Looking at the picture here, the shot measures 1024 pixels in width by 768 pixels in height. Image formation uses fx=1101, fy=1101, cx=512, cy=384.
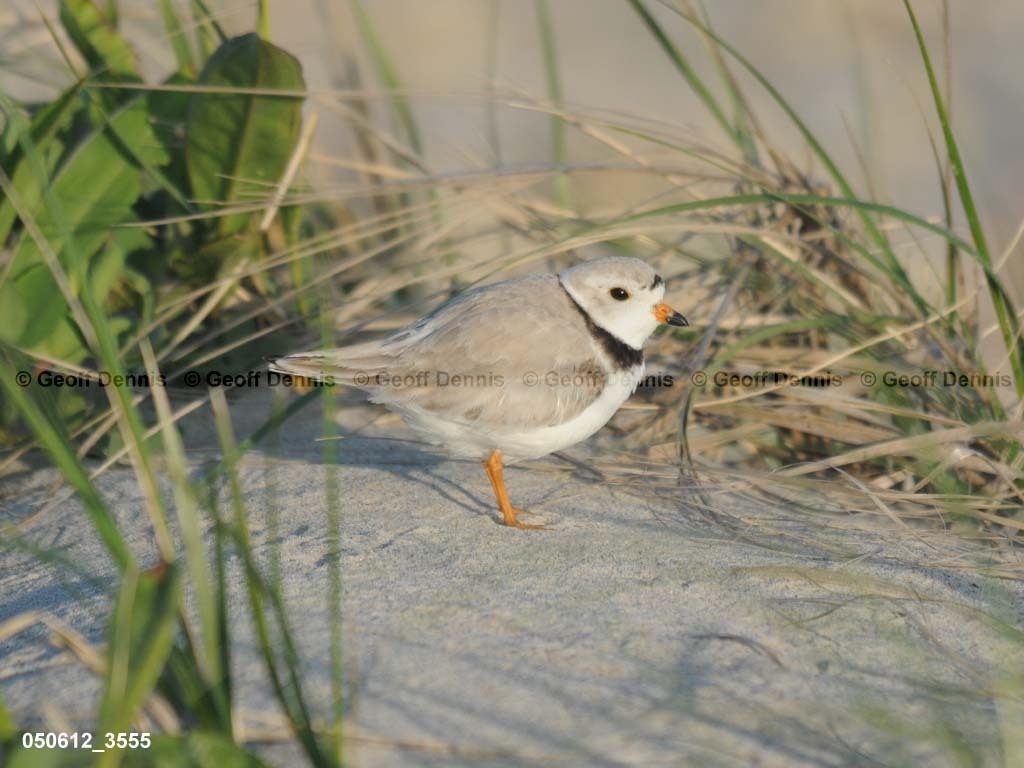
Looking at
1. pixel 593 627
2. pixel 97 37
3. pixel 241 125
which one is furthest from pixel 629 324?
pixel 97 37

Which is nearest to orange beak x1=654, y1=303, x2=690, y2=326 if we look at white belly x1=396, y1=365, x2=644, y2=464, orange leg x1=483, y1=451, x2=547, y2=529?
white belly x1=396, y1=365, x2=644, y2=464

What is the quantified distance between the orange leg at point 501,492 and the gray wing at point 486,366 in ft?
0.46

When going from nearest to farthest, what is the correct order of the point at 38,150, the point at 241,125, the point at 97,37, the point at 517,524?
the point at 517,524
the point at 38,150
the point at 241,125
the point at 97,37

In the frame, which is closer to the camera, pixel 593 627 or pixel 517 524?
pixel 593 627

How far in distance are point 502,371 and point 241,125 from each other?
4.56ft

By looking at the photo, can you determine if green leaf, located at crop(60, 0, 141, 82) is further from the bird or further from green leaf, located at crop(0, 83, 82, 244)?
the bird

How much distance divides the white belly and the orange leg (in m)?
0.03

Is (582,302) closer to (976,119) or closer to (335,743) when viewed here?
(335,743)

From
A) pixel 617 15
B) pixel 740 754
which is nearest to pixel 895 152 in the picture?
pixel 617 15

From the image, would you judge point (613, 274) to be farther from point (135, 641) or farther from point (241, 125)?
point (135, 641)

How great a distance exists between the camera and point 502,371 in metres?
3.12

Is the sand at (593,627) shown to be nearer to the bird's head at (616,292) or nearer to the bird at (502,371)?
the bird at (502,371)

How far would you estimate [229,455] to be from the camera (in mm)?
1934

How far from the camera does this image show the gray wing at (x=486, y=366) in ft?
10.2
